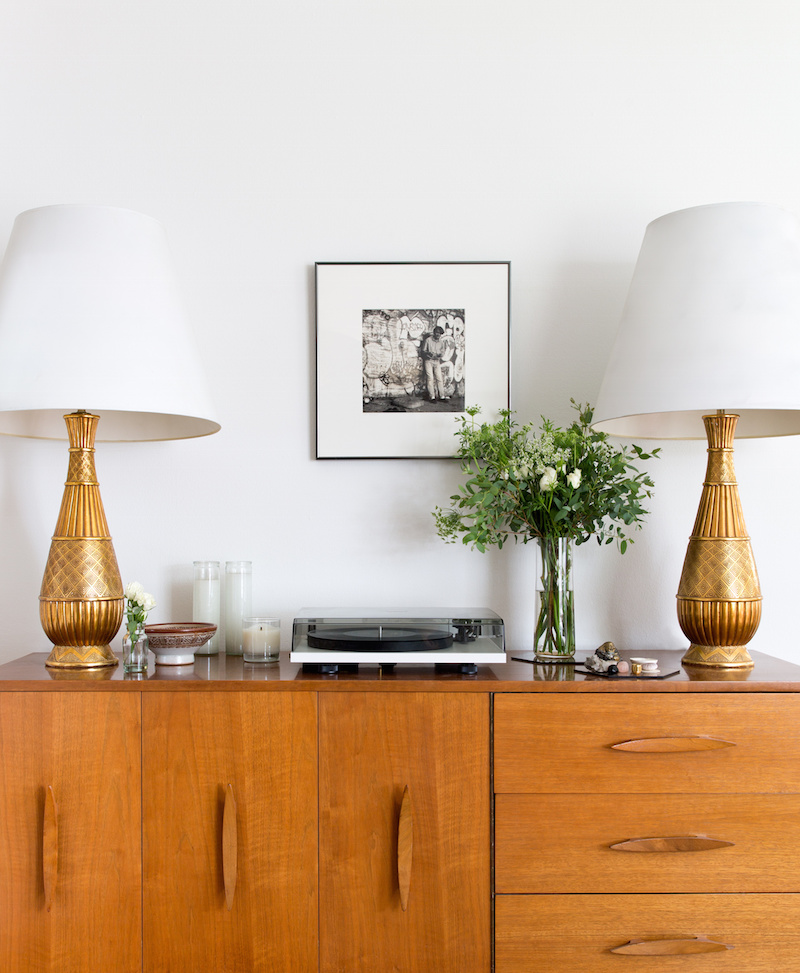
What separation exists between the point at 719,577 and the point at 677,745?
0.35 meters

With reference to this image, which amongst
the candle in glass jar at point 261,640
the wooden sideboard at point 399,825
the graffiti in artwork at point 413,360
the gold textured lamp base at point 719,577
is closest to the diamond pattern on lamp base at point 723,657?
the gold textured lamp base at point 719,577

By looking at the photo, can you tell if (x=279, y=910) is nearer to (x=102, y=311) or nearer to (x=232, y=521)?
(x=232, y=521)

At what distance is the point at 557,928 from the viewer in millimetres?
1343

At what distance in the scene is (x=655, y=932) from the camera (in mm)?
1343

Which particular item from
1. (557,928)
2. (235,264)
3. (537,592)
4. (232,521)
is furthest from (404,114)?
(557,928)

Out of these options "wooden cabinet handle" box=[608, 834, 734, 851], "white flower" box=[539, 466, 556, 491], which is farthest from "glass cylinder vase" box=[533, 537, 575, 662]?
"wooden cabinet handle" box=[608, 834, 734, 851]

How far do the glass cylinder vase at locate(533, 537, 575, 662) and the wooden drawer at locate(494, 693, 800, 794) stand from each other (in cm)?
23

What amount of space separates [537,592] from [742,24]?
151 cm

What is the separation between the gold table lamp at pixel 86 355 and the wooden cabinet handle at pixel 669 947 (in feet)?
3.63

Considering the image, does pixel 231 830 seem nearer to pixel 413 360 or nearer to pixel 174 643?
pixel 174 643

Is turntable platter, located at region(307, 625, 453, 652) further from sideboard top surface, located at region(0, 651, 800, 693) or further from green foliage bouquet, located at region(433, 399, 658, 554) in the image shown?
green foliage bouquet, located at region(433, 399, 658, 554)

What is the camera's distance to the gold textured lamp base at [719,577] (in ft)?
4.85

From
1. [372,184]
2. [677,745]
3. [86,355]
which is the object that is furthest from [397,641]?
[372,184]

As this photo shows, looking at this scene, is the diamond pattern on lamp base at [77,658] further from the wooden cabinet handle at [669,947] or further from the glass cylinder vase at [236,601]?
the wooden cabinet handle at [669,947]
